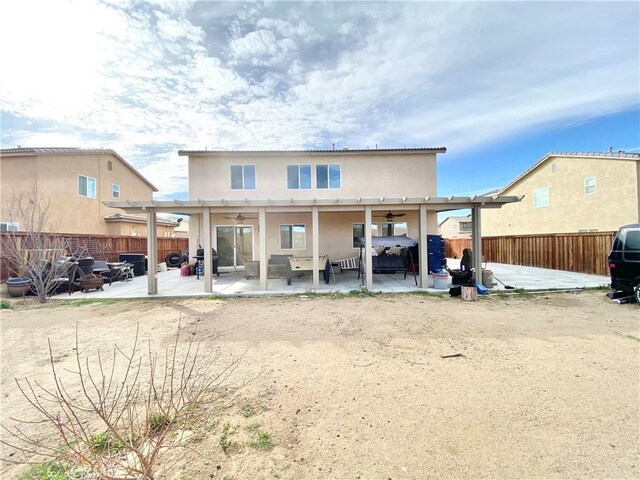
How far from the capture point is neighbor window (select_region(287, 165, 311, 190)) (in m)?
13.2

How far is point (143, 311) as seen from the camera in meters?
6.99

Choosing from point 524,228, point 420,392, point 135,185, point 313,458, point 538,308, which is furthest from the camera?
point 135,185

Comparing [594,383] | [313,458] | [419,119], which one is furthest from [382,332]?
[419,119]

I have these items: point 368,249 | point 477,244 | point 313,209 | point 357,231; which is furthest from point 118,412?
point 357,231

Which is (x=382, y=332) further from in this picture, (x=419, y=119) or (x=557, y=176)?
(x=557, y=176)

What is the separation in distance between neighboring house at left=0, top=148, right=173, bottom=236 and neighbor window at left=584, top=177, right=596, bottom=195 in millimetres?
25998

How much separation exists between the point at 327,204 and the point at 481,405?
7115 millimetres

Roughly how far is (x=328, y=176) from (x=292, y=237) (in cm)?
358

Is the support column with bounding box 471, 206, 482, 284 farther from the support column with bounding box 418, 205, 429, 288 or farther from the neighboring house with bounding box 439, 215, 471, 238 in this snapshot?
the neighboring house with bounding box 439, 215, 471, 238

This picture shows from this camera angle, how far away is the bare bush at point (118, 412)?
171 centimetres

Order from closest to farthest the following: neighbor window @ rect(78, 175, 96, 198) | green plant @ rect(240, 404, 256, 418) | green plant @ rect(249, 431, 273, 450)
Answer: green plant @ rect(249, 431, 273, 450) < green plant @ rect(240, 404, 256, 418) < neighbor window @ rect(78, 175, 96, 198)

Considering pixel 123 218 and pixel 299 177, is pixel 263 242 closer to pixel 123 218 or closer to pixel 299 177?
pixel 299 177

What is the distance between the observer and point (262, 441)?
2.38 meters

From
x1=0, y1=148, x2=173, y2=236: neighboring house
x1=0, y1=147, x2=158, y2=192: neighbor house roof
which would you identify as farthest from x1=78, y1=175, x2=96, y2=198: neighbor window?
x1=0, y1=147, x2=158, y2=192: neighbor house roof
